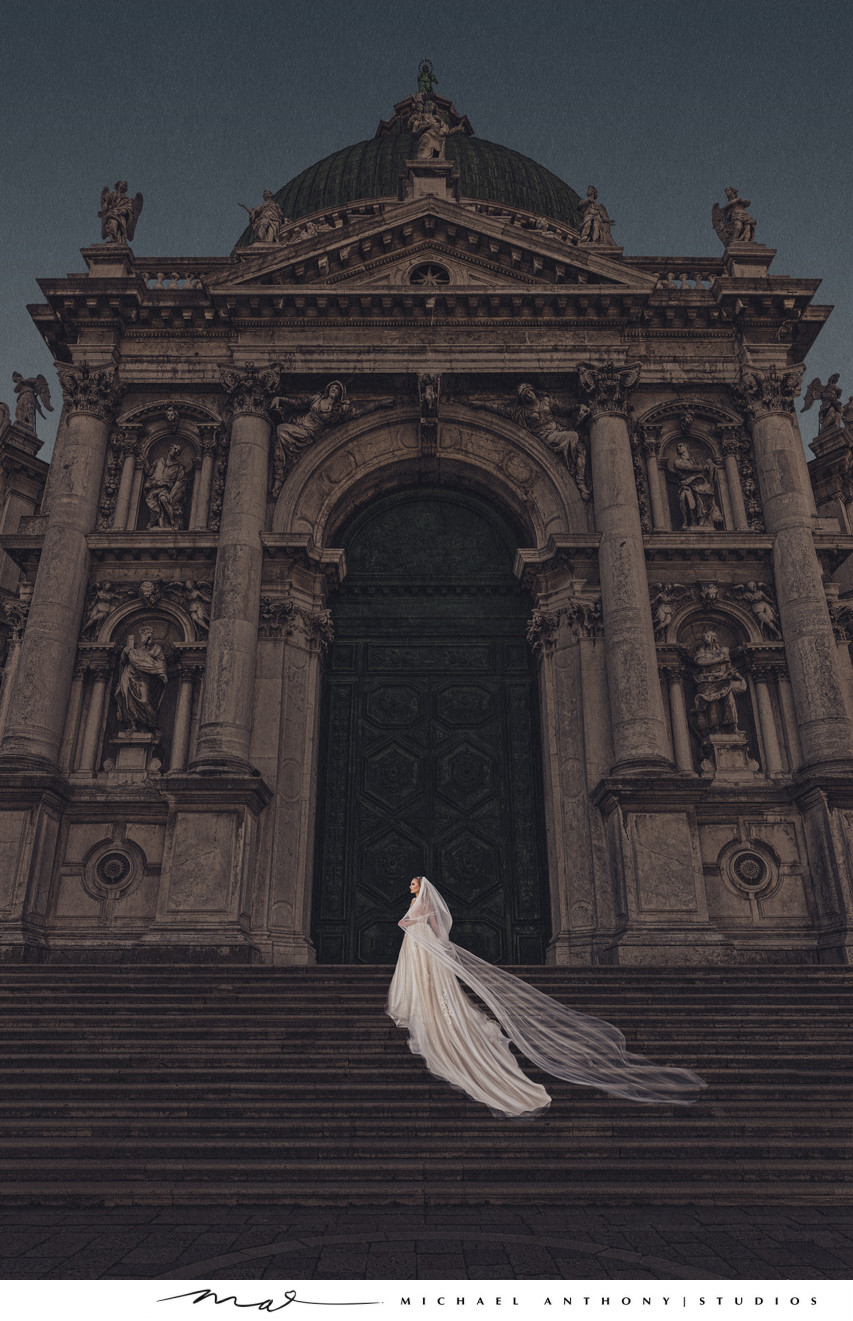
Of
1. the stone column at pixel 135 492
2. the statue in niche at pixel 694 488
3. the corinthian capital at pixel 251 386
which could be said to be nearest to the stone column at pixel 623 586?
the statue in niche at pixel 694 488

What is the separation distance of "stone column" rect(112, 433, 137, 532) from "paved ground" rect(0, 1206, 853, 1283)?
13.6 meters

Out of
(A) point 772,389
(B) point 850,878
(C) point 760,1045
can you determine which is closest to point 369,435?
(A) point 772,389

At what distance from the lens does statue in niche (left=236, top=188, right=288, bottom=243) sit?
20125 millimetres

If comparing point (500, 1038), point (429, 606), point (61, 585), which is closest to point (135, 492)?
point (61, 585)

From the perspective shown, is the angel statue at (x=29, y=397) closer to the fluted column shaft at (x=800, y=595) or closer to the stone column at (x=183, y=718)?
the stone column at (x=183, y=718)

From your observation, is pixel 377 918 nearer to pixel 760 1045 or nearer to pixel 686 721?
pixel 686 721

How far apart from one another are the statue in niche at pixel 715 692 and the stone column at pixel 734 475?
Answer: 2.83 m

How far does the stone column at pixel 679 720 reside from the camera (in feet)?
52.6

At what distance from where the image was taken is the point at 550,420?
60.8ft

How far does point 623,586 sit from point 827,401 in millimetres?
8578

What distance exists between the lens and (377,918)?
16.1m

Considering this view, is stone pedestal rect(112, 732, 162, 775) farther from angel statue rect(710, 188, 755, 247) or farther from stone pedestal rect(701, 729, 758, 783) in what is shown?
angel statue rect(710, 188, 755, 247)

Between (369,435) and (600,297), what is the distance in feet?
17.5

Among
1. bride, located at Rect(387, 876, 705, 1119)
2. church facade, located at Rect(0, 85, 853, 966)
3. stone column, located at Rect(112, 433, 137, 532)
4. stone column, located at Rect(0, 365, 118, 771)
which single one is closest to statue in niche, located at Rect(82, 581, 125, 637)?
church facade, located at Rect(0, 85, 853, 966)
